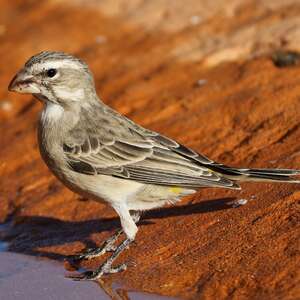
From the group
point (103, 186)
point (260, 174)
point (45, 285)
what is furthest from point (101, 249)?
point (260, 174)

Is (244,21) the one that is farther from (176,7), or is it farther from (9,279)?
(9,279)

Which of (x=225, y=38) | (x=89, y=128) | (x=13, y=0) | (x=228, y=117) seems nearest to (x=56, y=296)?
(x=89, y=128)

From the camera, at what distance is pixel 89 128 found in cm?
824

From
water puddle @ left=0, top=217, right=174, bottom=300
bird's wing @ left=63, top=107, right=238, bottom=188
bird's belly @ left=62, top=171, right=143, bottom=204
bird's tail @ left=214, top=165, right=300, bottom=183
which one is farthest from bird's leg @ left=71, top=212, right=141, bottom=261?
bird's tail @ left=214, top=165, right=300, bottom=183

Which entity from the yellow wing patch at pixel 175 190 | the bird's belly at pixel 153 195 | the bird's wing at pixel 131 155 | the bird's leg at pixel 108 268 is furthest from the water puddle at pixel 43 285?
the yellow wing patch at pixel 175 190

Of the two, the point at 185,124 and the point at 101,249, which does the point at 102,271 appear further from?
the point at 185,124

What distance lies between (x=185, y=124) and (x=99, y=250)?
2768 mm

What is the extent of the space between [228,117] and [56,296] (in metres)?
3.93

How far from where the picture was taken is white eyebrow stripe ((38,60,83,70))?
317 inches

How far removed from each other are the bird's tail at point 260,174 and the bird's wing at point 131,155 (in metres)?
0.11

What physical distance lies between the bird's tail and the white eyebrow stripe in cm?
187

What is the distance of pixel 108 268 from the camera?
25.0 feet

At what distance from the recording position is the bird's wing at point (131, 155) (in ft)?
25.7

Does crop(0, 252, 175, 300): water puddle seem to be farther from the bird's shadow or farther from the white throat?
the white throat
